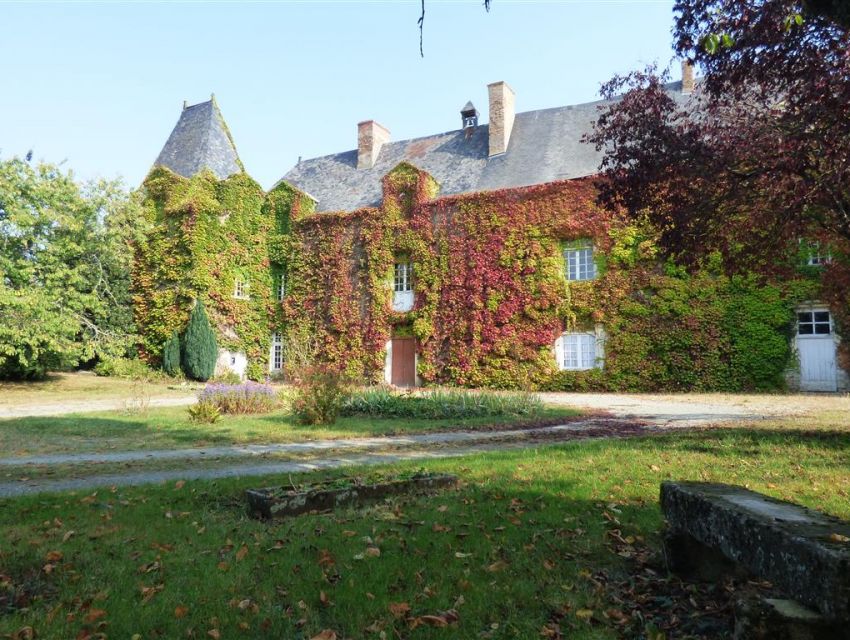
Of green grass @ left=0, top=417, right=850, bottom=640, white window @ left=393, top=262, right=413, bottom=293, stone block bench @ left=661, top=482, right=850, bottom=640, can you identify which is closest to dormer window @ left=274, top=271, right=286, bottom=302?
white window @ left=393, top=262, right=413, bottom=293

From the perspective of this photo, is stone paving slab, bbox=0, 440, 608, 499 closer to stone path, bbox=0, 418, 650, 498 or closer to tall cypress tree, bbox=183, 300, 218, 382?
stone path, bbox=0, 418, 650, 498

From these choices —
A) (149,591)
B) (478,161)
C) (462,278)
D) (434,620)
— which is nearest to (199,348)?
(462,278)

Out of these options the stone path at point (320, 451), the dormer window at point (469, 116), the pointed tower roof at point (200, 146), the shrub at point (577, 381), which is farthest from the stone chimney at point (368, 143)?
the stone path at point (320, 451)

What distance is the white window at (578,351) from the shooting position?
836 inches

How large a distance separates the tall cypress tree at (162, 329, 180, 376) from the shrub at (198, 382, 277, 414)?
12262mm

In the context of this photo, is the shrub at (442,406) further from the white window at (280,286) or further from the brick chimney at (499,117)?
the white window at (280,286)

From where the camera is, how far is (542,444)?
28.1 ft

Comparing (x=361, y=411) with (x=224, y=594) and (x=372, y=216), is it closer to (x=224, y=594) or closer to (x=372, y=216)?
(x=224, y=594)

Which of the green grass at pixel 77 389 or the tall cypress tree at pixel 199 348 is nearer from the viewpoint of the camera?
the green grass at pixel 77 389

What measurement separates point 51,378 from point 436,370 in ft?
51.9

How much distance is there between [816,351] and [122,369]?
26598 mm

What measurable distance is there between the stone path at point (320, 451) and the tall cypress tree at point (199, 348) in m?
17.3

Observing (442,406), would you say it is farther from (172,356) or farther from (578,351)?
(172,356)

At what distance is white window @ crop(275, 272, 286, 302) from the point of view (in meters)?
27.5
